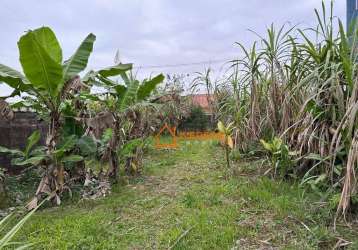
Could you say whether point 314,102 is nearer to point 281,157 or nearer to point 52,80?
point 281,157

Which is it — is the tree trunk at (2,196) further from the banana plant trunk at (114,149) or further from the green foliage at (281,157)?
the green foliage at (281,157)

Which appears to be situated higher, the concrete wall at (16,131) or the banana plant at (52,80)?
the banana plant at (52,80)

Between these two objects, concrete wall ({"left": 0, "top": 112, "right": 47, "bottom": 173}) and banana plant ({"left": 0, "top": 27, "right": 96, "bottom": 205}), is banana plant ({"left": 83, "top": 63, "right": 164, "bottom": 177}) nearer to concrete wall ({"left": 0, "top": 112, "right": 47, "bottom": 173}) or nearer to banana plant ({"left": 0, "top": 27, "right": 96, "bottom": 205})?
banana plant ({"left": 0, "top": 27, "right": 96, "bottom": 205})

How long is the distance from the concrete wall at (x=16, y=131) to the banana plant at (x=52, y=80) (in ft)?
4.35

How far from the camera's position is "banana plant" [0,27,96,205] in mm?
3725

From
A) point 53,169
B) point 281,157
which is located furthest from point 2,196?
point 281,157

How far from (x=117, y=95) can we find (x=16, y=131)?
193cm

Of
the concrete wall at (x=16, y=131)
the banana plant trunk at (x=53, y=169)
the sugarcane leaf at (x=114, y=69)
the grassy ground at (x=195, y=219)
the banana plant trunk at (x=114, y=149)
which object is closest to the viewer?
the grassy ground at (x=195, y=219)

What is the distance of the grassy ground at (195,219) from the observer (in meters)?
2.79

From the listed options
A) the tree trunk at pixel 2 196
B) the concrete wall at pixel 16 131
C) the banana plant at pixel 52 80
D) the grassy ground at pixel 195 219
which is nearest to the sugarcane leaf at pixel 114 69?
the banana plant at pixel 52 80

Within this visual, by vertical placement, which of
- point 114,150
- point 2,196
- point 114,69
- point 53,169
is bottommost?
point 2,196

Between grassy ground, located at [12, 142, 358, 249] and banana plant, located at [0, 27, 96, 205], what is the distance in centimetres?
55

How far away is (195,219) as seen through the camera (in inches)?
128

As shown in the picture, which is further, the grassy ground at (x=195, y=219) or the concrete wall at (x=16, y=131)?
the concrete wall at (x=16, y=131)
